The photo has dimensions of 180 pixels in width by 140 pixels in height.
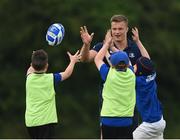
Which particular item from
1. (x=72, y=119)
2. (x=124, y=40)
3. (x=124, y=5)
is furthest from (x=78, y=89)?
(x=124, y=40)

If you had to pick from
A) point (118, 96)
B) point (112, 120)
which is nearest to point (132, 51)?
point (118, 96)

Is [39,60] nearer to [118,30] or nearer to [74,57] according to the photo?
[74,57]

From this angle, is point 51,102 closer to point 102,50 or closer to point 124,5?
point 102,50

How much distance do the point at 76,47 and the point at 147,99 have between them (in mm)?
15801

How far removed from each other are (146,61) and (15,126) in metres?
15.2

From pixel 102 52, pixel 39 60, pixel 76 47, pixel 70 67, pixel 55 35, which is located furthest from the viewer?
pixel 76 47

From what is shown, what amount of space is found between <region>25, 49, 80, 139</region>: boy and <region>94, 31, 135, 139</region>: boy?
0.68m

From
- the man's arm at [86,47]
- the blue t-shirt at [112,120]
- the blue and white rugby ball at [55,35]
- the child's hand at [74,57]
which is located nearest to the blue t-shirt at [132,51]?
the man's arm at [86,47]

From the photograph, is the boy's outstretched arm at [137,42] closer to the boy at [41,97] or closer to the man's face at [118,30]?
the man's face at [118,30]

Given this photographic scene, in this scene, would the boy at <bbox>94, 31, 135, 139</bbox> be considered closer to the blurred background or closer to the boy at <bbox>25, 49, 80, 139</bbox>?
the boy at <bbox>25, 49, 80, 139</bbox>

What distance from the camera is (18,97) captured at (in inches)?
1069

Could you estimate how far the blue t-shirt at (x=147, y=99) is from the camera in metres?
11.5

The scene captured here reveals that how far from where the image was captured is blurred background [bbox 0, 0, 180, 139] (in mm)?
27109

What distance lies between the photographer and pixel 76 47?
89.4ft
